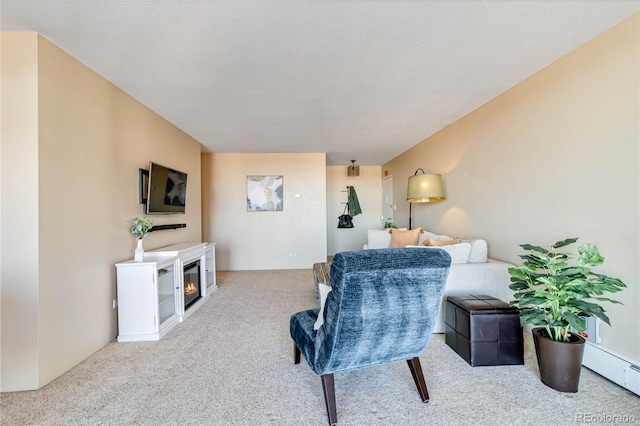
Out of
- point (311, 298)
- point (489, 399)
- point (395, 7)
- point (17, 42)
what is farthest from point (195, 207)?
point (489, 399)

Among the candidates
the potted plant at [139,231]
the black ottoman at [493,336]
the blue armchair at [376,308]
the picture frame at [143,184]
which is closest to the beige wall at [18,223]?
the potted plant at [139,231]

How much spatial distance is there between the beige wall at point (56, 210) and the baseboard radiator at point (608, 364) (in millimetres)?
3907

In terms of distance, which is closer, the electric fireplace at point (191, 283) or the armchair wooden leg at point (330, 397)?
the armchair wooden leg at point (330, 397)

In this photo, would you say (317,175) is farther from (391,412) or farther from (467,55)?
(391,412)

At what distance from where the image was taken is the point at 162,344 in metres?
2.55

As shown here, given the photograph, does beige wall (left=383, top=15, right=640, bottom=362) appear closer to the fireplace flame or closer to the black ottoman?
the black ottoman

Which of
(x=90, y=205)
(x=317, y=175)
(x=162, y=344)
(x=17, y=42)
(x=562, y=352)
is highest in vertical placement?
(x=17, y=42)

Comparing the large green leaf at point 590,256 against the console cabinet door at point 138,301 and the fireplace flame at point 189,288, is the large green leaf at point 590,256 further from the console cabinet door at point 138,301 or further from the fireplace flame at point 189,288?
the fireplace flame at point 189,288

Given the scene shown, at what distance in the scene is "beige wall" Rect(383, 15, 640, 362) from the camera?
5.95ft

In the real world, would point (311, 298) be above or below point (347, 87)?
below

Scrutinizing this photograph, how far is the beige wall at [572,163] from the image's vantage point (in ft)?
5.95

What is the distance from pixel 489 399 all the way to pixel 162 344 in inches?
104

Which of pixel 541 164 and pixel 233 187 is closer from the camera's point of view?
pixel 541 164

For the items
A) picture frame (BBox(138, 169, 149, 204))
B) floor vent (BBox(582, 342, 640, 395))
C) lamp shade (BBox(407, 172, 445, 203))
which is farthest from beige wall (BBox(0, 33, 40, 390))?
lamp shade (BBox(407, 172, 445, 203))
